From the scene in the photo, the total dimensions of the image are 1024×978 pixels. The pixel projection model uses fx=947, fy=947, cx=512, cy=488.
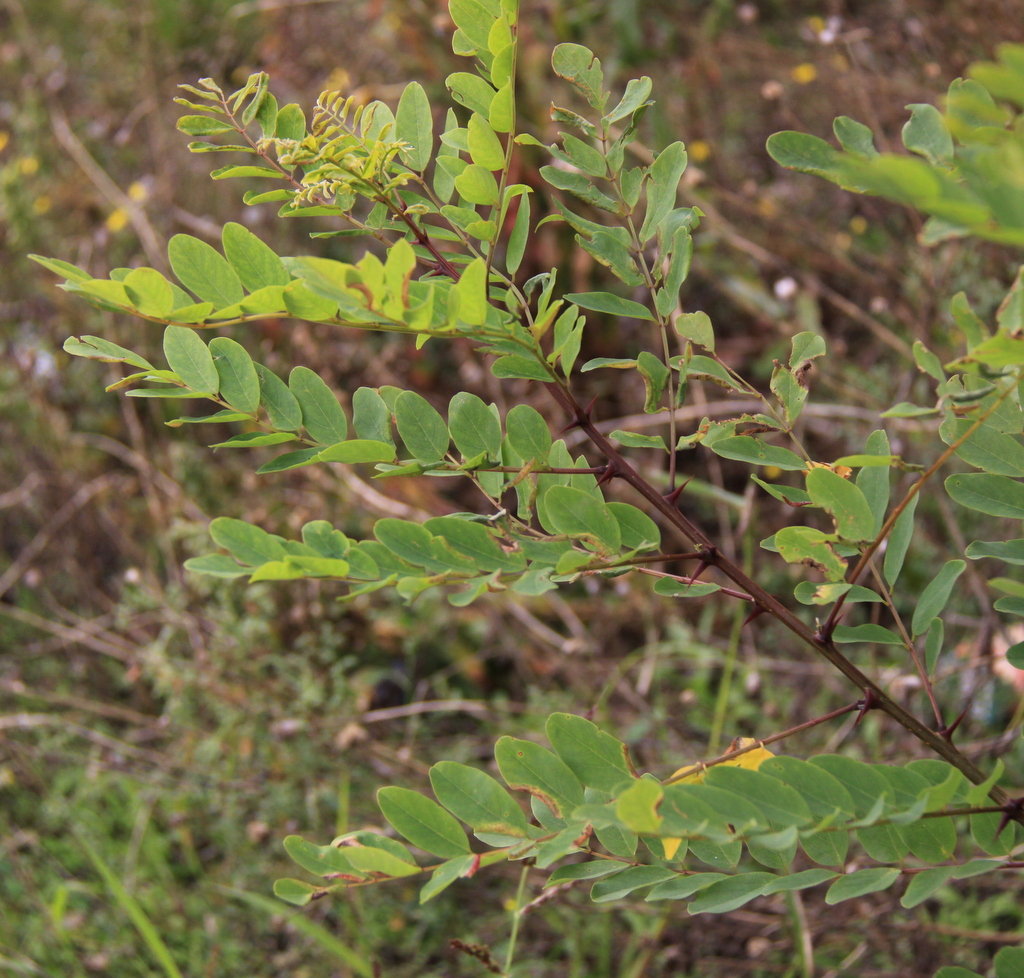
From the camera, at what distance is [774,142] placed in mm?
524

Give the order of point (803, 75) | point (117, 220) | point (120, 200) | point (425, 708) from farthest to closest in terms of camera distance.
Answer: point (803, 75) → point (117, 220) → point (120, 200) → point (425, 708)

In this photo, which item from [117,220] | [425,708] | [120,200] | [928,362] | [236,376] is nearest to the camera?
[928,362]

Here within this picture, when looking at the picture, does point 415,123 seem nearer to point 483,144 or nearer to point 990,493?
point 483,144

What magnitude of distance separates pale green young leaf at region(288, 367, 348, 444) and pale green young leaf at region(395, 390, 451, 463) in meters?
0.05

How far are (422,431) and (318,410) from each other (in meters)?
0.08

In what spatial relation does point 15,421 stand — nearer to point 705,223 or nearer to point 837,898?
point 705,223

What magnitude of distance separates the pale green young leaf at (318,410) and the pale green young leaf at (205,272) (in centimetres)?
7

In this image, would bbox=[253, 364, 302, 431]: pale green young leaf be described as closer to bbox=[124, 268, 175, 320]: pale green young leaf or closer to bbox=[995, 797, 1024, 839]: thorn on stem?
bbox=[124, 268, 175, 320]: pale green young leaf

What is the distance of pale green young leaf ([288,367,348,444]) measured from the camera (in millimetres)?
620

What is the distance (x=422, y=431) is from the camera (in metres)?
0.60

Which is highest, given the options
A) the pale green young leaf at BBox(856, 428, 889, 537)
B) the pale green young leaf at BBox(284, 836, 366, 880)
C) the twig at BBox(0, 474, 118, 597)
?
the pale green young leaf at BBox(856, 428, 889, 537)

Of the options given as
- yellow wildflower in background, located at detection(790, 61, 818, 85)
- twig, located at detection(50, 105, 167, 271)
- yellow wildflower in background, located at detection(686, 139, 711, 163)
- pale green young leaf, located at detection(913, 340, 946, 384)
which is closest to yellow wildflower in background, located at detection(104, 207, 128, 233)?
twig, located at detection(50, 105, 167, 271)

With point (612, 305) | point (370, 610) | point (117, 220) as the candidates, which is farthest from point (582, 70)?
point (117, 220)

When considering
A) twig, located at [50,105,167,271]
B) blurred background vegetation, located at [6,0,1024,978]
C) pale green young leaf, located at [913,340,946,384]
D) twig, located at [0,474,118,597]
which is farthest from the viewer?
twig, located at [50,105,167,271]
